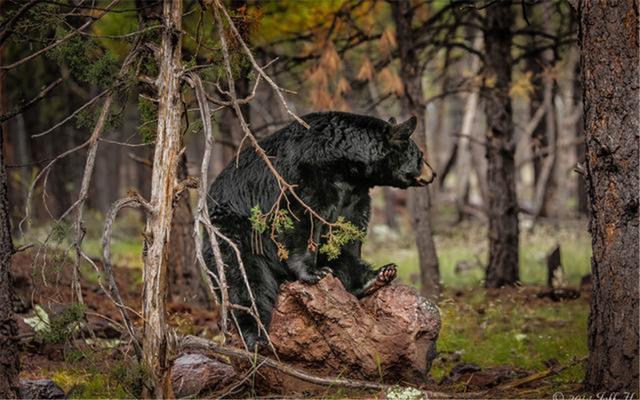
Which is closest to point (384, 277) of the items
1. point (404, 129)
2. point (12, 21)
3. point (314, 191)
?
point (314, 191)

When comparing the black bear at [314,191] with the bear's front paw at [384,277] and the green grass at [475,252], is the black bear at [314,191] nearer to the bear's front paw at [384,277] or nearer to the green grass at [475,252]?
the bear's front paw at [384,277]

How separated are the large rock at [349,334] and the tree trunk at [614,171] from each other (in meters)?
1.32

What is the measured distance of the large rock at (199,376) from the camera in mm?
5848

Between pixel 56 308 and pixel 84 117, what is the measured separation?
3.63 metres

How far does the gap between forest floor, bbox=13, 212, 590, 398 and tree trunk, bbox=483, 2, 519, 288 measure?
48cm

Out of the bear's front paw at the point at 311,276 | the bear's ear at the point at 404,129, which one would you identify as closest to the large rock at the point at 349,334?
the bear's front paw at the point at 311,276

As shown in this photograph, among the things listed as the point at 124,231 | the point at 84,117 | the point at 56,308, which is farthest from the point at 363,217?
the point at 124,231

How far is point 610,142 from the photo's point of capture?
539cm

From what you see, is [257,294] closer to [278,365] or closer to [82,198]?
[278,365]

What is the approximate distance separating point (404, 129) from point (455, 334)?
3.18 metres

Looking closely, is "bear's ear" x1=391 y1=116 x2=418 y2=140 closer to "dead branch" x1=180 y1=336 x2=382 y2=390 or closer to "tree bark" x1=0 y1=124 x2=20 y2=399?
"dead branch" x1=180 y1=336 x2=382 y2=390

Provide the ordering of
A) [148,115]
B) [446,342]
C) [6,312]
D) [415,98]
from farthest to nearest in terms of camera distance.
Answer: [415,98] → [446,342] → [148,115] → [6,312]

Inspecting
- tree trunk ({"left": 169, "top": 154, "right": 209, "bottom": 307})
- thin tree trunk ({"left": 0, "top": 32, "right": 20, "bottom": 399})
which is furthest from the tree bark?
tree trunk ({"left": 169, "top": 154, "right": 209, "bottom": 307})

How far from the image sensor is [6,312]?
5.31m
